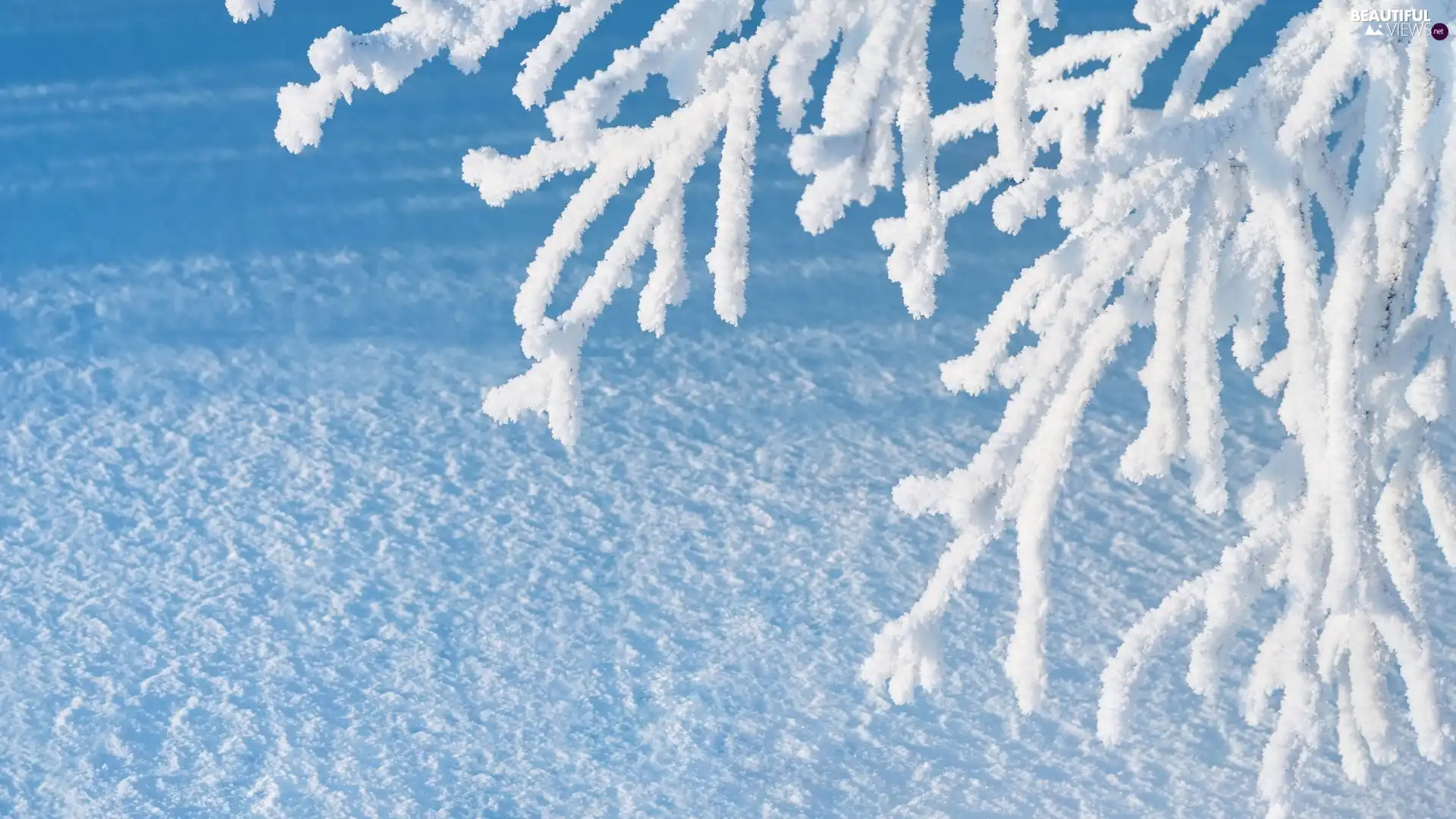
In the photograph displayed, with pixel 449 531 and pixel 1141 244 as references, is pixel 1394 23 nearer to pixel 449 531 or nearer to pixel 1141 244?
pixel 1141 244

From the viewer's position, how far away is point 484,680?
1.69 m

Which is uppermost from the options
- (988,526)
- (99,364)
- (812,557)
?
(99,364)

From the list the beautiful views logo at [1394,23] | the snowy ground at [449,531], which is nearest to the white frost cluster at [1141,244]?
the beautiful views logo at [1394,23]

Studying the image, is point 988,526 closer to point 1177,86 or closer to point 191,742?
point 1177,86

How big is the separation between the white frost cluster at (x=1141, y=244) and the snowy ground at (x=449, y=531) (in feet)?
2.99

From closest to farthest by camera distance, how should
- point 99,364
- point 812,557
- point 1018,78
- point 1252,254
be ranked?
point 1018,78 < point 1252,254 < point 812,557 < point 99,364

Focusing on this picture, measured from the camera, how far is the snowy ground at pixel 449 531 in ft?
5.38

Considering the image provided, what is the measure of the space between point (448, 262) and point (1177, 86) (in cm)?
120

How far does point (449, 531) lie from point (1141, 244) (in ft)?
4.11

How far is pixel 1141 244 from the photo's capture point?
0.63 metres

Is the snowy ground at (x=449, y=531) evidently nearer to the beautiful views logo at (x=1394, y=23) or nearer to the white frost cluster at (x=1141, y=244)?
the white frost cluster at (x=1141, y=244)

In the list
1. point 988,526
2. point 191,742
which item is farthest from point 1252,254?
point 191,742

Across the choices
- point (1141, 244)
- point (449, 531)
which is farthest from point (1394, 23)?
point (449, 531)

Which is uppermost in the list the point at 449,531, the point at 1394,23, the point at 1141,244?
the point at 449,531
